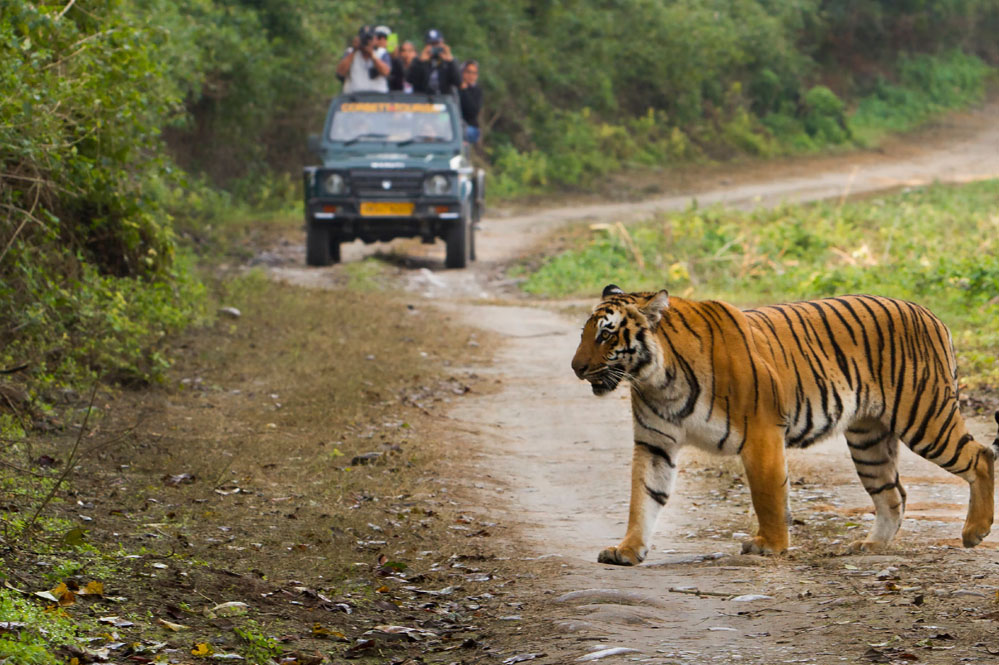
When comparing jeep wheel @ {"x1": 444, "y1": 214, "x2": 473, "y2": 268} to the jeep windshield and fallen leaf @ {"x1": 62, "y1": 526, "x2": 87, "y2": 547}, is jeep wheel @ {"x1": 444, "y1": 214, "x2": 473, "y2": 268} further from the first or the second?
fallen leaf @ {"x1": 62, "y1": 526, "x2": 87, "y2": 547}

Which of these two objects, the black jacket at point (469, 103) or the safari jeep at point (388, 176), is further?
the black jacket at point (469, 103)

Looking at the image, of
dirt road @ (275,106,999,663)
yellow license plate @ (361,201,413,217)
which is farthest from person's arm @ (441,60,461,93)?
dirt road @ (275,106,999,663)

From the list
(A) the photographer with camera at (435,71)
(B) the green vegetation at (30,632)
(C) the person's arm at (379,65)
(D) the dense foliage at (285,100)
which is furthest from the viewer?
(A) the photographer with camera at (435,71)

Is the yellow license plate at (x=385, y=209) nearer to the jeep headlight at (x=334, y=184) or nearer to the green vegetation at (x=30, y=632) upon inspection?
the jeep headlight at (x=334, y=184)

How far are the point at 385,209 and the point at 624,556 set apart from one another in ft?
39.6

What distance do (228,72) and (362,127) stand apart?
6083 mm

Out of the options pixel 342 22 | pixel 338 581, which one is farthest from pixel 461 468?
pixel 342 22

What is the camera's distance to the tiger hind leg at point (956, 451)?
6.29 m

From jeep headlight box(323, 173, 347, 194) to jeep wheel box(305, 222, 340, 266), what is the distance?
582 millimetres

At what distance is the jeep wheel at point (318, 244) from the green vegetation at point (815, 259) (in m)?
2.78

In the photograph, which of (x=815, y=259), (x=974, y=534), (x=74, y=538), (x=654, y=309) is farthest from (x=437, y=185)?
(x=74, y=538)

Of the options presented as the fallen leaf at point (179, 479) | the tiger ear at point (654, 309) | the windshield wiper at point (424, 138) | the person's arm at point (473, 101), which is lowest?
the fallen leaf at point (179, 479)

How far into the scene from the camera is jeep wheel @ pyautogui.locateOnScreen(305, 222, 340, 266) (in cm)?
1803

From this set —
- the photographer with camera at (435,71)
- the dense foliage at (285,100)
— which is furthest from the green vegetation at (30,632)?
the photographer with camera at (435,71)
